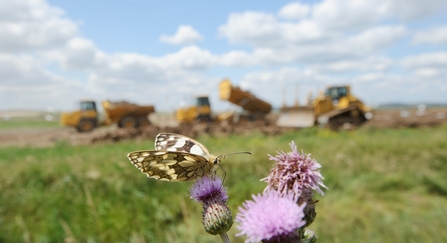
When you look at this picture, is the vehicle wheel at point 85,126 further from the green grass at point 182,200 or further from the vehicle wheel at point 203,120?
the green grass at point 182,200

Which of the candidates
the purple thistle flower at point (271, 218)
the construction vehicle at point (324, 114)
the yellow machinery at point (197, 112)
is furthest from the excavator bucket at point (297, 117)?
the purple thistle flower at point (271, 218)

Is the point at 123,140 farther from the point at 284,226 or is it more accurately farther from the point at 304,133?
the point at 284,226

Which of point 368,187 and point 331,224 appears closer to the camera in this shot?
point 331,224

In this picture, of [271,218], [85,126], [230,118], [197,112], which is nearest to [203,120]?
[197,112]

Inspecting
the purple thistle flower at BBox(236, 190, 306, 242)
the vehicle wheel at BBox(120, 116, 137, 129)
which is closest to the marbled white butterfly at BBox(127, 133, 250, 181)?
the purple thistle flower at BBox(236, 190, 306, 242)

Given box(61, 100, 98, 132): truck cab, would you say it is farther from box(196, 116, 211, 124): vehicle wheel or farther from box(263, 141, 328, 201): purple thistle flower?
box(263, 141, 328, 201): purple thistle flower

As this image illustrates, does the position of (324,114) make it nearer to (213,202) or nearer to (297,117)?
(297,117)

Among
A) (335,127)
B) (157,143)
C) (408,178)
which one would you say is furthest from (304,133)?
(157,143)
